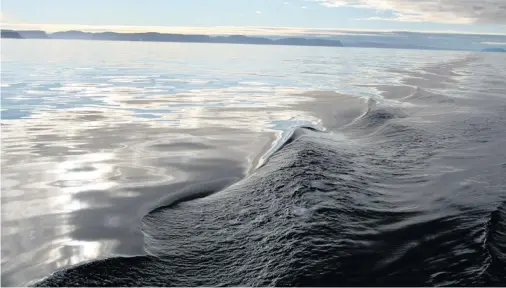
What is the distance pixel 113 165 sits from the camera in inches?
464

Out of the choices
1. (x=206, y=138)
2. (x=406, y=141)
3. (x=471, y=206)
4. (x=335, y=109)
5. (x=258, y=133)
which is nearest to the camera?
(x=471, y=206)

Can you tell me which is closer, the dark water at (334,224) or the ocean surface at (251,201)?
the dark water at (334,224)

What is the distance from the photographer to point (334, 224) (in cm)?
757

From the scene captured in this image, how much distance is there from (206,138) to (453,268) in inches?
424

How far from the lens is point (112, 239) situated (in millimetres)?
7465

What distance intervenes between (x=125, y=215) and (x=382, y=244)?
471 cm

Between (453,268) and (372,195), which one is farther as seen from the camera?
(372,195)

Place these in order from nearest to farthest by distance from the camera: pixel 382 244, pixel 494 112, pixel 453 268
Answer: pixel 453 268
pixel 382 244
pixel 494 112

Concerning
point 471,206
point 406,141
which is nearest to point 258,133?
point 406,141

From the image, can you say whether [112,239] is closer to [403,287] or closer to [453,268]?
[403,287]

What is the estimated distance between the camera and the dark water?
6129mm

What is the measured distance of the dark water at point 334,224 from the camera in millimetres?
6129

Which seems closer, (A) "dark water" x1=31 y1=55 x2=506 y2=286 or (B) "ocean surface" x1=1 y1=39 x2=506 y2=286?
(A) "dark water" x1=31 y1=55 x2=506 y2=286

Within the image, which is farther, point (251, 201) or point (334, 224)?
point (251, 201)
